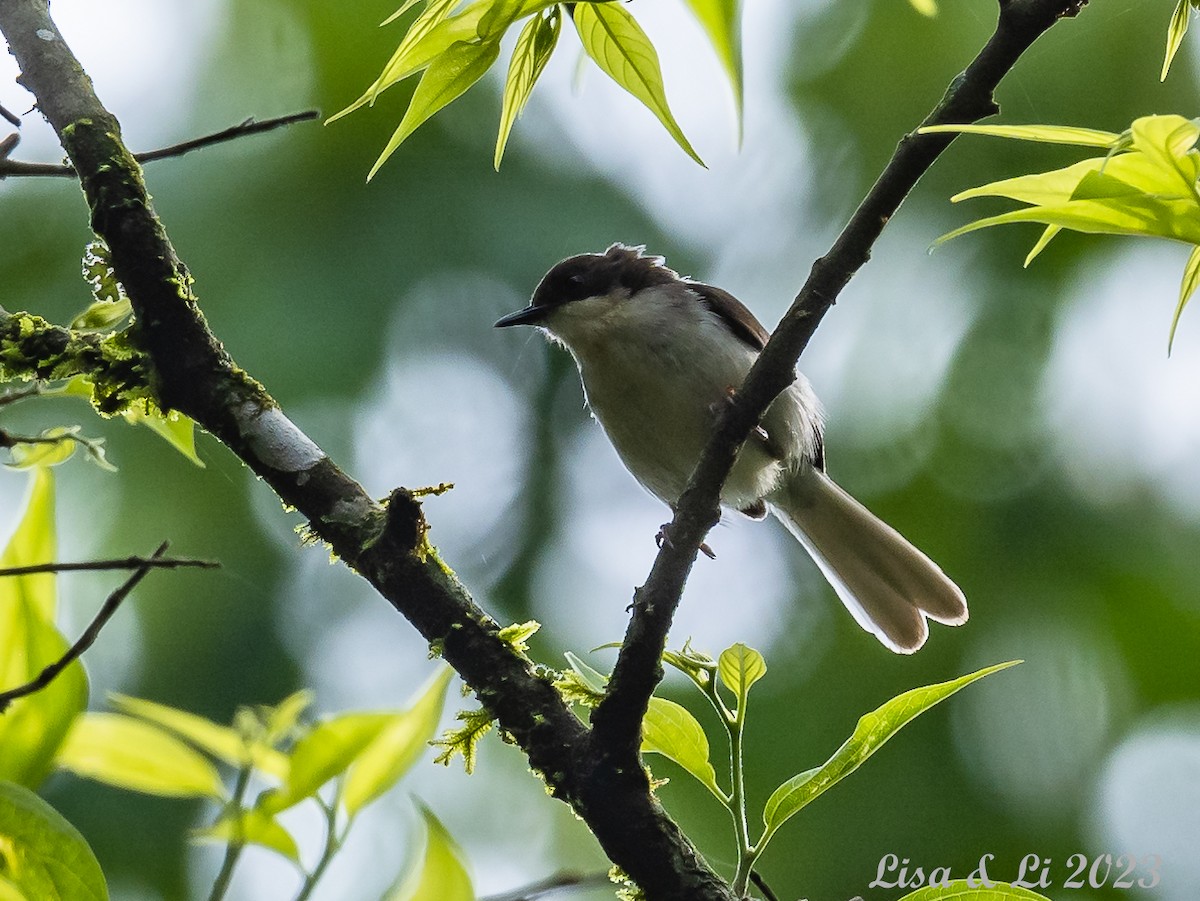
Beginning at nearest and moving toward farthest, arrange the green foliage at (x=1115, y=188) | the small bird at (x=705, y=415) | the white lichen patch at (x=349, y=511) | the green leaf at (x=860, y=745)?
the green foliage at (x=1115, y=188), the green leaf at (x=860, y=745), the white lichen patch at (x=349, y=511), the small bird at (x=705, y=415)

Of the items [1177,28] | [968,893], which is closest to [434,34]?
[1177,28]

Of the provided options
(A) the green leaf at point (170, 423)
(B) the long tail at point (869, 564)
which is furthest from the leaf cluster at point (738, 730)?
(B) the long tail at point (869, 564)

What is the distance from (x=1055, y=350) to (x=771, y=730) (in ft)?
9.39

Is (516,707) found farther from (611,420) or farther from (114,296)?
(611,420)

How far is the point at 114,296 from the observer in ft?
7.07

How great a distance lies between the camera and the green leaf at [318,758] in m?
1.52

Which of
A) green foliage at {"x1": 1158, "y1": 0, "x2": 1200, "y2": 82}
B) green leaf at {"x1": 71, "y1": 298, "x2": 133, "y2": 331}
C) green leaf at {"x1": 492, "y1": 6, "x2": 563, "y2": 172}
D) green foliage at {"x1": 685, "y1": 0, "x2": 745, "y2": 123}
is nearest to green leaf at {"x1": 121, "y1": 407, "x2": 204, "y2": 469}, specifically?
green leaf at {"x1": 71, "y1": 298, "x2": 133, "y2": 331}

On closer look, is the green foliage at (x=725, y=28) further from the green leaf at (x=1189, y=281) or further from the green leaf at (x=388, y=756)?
the green leaf at (x=388, y=756)

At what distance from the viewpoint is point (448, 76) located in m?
1.37

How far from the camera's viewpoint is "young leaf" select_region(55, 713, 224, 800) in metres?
1.56

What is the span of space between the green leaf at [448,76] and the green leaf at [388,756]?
706 millimetres

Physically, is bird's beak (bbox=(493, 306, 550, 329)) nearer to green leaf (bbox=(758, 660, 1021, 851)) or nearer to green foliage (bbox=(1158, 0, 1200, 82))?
green leaf (bbox=(758, 660, 1021, 851))

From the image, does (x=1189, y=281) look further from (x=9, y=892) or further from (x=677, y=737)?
(x=9, y=892)

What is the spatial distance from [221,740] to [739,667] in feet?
2.44
